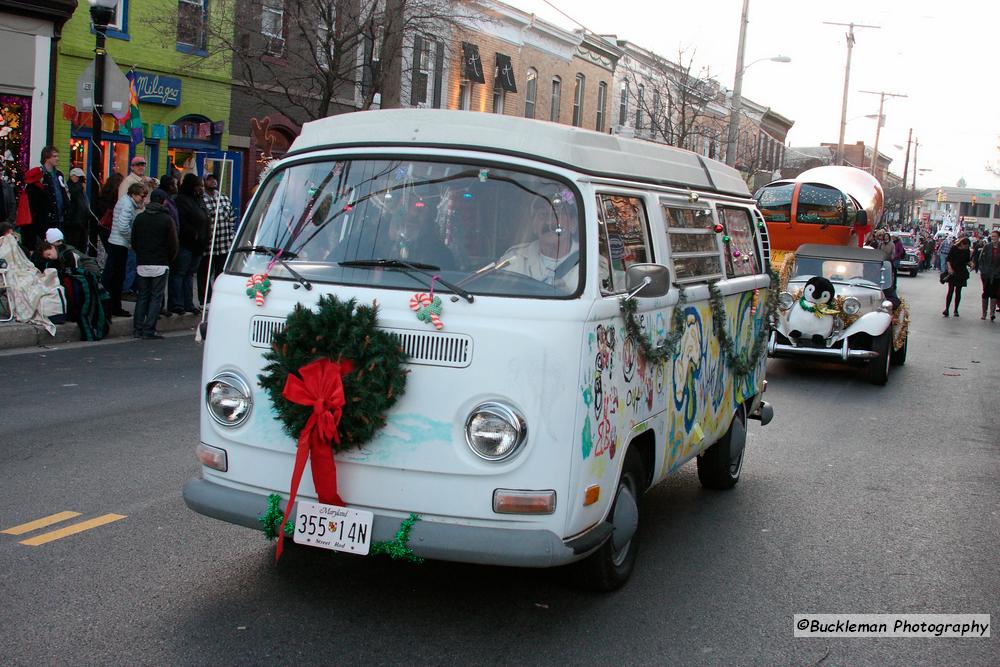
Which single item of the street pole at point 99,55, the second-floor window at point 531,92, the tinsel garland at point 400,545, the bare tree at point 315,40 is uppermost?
the second-floor window at point 531,92

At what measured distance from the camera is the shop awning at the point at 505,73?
3556 cm

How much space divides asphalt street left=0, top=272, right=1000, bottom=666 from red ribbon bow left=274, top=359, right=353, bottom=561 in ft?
2.06

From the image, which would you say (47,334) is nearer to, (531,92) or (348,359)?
(348,359)

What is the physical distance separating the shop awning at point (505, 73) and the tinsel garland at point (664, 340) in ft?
101

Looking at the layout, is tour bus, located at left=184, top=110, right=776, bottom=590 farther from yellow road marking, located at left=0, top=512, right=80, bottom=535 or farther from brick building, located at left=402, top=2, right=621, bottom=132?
brick building, located at left=402, top=2, right=621, bottom=132

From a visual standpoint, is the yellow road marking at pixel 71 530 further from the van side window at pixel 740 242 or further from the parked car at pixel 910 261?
the parked car at pixel 910 261

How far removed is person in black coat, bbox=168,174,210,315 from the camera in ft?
47.3

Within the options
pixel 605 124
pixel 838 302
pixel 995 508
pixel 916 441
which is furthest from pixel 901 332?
pixel 605 124

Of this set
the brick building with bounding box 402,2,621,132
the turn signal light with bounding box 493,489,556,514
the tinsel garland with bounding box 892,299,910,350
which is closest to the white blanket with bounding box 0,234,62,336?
the turn signal light with bounding box 493,489,556,514

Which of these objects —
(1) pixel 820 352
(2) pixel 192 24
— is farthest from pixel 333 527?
(2) pixel 192 24

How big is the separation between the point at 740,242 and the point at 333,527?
4130 mm

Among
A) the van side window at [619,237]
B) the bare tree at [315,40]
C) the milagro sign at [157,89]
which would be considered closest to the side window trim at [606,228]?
the van side window at [619,237]

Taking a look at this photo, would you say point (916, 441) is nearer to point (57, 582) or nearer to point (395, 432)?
point (395, 432)

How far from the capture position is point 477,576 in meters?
5.35
